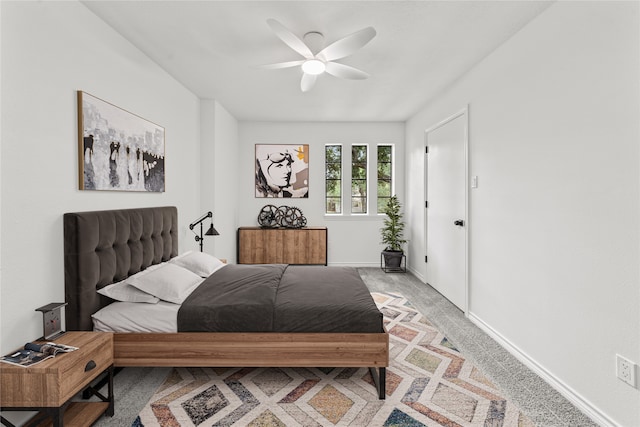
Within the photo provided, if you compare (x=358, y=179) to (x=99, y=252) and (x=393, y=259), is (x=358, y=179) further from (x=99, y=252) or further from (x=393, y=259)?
(x=99, y=252)

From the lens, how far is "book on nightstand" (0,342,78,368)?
1.52m

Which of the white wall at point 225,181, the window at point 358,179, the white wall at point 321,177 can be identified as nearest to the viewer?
the white wall at point 225,181

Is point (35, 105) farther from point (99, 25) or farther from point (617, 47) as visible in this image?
point (617, 47)

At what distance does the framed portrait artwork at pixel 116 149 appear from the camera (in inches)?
86.5

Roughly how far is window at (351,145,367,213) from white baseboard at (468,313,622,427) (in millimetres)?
3111

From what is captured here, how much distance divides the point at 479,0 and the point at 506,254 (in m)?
1.92

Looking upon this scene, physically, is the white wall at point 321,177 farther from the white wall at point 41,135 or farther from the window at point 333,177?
the white wall at point 41,135

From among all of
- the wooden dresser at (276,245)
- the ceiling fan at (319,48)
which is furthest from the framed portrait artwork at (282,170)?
the ceiling fan at (319,48)

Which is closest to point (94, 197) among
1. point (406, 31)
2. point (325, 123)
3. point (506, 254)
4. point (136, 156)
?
point (136, 156)

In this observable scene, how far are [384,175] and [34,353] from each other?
5.06 metres

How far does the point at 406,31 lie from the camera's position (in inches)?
100

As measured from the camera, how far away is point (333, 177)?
574cm

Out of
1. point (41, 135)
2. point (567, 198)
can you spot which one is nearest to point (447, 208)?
point (567, 198)

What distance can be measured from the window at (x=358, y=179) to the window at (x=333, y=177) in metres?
0.23
